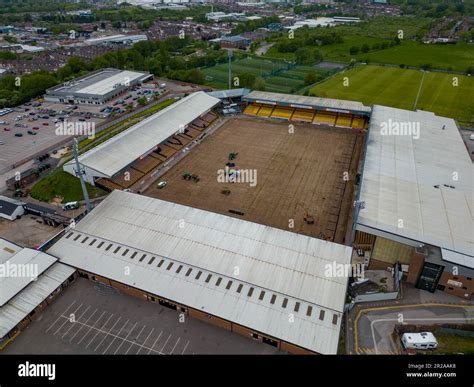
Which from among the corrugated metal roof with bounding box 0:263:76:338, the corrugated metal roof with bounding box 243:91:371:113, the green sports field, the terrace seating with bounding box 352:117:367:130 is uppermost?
the green sports field

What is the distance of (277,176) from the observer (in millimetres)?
64500

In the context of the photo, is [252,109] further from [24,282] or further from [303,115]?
[24,282]

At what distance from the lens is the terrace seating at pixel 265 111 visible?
301 feet

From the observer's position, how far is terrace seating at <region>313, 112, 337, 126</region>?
8728 centimetres

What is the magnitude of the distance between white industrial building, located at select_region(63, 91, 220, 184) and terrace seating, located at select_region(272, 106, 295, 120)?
16254 millimetres

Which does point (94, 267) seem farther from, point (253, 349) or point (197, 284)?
point (253, 349)

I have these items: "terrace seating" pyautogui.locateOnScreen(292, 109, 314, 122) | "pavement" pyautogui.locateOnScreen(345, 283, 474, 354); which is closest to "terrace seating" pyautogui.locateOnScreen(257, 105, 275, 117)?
"terrace seating" pyautogui.locateOnScreen(292, 109, 314, 122)

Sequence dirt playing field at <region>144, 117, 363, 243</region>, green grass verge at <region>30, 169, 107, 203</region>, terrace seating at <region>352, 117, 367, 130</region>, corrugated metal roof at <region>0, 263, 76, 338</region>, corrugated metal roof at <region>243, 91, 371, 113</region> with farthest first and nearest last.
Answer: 1. corrugated metal roof at <region>243, 91, 371, 113</region>
2. terrace seating at <region>352, 117, 367, 130</region>
3. green grass verge at <region>30, 169, 107, 203</region>
4. dirt playing field at <region>144, 117, 363, 243</region>
5. corrugated metal roof at <region>0, 263, 76, 338</region>

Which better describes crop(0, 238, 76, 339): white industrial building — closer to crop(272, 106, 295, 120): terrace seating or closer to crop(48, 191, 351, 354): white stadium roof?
crop(48, 191, 351, 354): white stadium roof

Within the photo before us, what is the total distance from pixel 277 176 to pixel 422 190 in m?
24.9

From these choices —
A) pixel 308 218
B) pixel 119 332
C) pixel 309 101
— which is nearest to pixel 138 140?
pixel 308 218

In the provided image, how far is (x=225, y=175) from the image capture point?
64562 mm

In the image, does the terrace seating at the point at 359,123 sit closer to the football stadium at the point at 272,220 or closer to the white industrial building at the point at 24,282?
the football stadium at the point at 272,220
